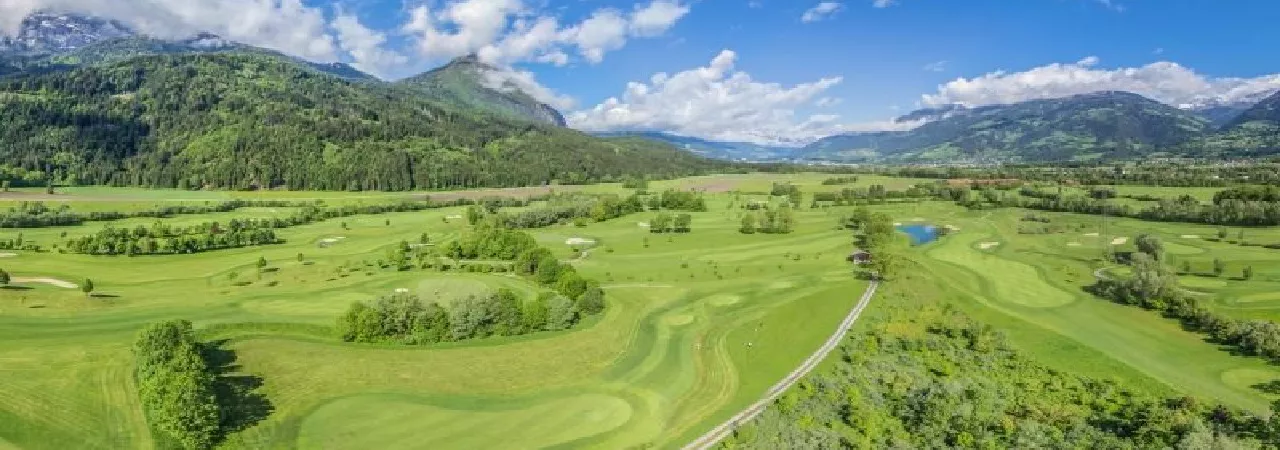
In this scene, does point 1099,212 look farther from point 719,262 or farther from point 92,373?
point 92,373

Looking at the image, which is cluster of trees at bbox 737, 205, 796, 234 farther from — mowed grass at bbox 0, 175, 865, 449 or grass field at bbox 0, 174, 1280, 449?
mowed grass at bbox 0, 175, 865, 449

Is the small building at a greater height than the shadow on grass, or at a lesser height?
greater

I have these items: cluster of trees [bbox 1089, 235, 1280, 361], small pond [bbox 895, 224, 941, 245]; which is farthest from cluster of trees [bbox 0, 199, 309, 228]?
cluster of trees [bbox 1089, 235, 1280, 361]

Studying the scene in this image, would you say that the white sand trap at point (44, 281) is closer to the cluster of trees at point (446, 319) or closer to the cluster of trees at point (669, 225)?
the cluster of trees at point (446, 319)

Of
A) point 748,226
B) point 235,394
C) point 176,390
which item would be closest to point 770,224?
point 748,226

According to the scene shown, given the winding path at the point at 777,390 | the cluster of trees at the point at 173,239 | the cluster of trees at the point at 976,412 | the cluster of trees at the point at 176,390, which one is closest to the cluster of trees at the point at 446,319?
the cluster of trees at the point at 176,390

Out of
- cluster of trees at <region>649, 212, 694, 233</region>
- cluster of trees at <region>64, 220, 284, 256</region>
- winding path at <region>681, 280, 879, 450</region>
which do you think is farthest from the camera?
cluster of trees at <region>649, 212, 694, 233</region>
